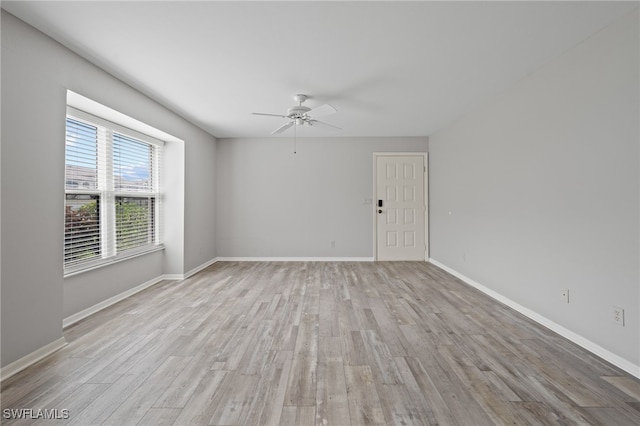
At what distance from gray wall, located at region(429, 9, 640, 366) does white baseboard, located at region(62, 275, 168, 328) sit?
455 centimetres

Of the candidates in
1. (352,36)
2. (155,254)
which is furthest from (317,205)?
(352,36)

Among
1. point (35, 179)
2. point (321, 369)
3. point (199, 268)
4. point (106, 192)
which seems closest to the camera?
point (321, 369)

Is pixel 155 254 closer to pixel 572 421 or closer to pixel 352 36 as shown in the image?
pixel 352 36

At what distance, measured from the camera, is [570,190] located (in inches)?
96.0

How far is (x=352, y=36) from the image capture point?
221cm

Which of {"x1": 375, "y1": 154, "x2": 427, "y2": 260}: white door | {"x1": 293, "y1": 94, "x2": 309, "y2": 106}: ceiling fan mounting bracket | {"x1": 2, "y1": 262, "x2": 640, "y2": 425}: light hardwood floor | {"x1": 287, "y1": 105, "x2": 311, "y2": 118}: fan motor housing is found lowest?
{"x1": 2, "y1": 262, "x2": 640, "y2": 425}: light hardwood floor

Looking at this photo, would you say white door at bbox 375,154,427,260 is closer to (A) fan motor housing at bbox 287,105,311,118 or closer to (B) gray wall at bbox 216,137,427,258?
(B) gray wall at bbox 216,137,427,258

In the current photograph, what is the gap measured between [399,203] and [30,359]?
17.4 ft

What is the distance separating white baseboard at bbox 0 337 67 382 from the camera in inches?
73.5

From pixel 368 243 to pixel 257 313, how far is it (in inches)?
124

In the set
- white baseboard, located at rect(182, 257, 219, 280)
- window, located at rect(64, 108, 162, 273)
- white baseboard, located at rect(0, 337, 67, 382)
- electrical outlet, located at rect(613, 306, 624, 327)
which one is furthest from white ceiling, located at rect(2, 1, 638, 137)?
white baseboard, located at rect(182, 257, 219, 280)

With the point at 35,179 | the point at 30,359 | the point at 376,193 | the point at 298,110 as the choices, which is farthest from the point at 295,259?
the point at 35,179

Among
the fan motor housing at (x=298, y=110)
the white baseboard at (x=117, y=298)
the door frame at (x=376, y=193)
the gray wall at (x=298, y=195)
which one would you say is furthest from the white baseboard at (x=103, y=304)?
the door frame at (x=376, y=193)

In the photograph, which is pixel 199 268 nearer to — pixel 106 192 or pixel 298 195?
pixel 106 192
